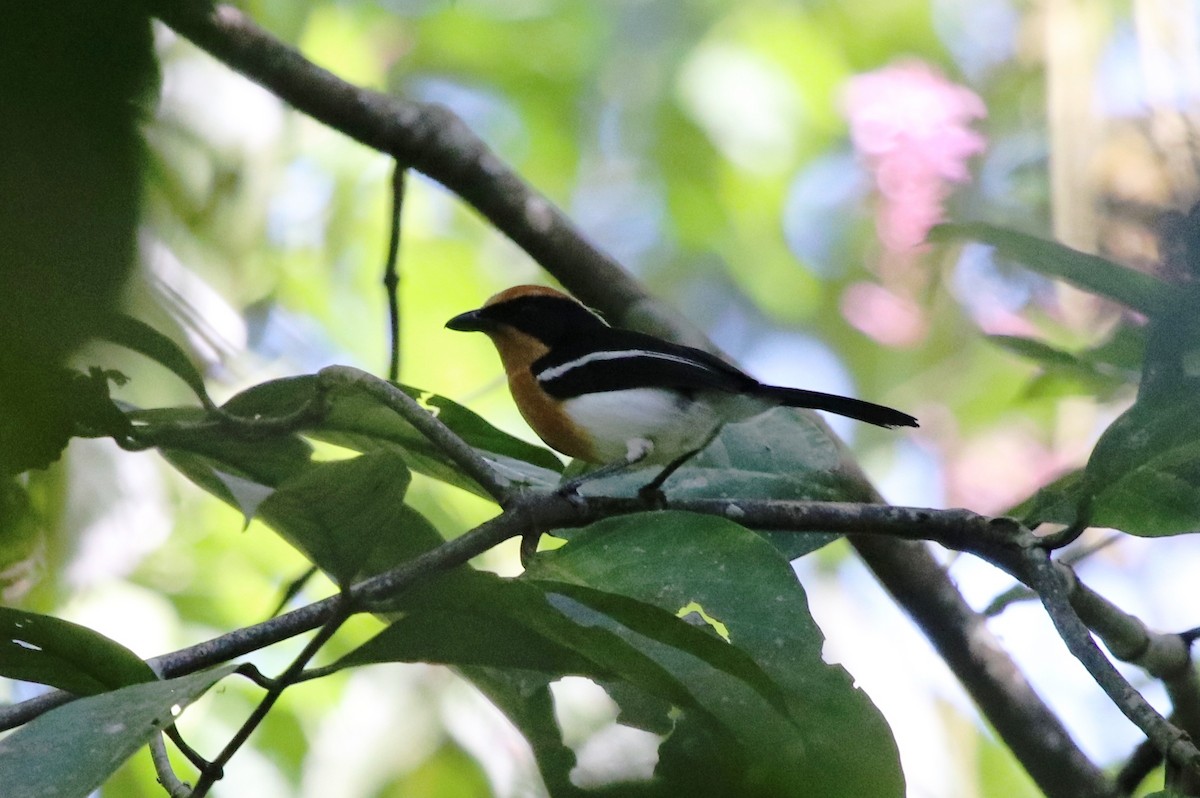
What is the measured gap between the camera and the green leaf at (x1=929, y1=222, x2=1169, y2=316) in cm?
125

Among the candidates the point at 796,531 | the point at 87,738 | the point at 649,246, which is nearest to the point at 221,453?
the point at 87,738

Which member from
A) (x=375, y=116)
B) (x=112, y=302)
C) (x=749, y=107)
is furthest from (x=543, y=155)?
(x=112, y=302)

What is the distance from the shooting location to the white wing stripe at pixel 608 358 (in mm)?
1902

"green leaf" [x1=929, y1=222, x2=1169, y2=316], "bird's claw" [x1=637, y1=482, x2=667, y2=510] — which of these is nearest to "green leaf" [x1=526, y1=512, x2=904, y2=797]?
"bird's claw" [x1=637, y1=482, x2=667, y2=510]

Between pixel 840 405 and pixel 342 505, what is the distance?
1111mm

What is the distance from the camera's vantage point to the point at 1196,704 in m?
1.40

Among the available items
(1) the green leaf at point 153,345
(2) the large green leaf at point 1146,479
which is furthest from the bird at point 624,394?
(1) the green leaf at point 153,345

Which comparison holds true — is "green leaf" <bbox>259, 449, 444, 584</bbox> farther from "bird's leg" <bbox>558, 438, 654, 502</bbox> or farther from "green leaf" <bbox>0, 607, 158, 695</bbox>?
"bird's leg" <bbox>558, 438, 654, 502</bbox>

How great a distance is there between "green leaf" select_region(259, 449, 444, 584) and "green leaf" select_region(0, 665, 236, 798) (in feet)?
0.57

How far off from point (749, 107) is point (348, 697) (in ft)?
7.35

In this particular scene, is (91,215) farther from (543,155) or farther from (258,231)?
(543,155)

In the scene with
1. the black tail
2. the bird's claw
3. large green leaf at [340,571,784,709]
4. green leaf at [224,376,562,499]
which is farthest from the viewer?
the black tail

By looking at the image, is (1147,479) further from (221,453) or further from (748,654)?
(221,453)

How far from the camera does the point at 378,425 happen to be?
1.29m
